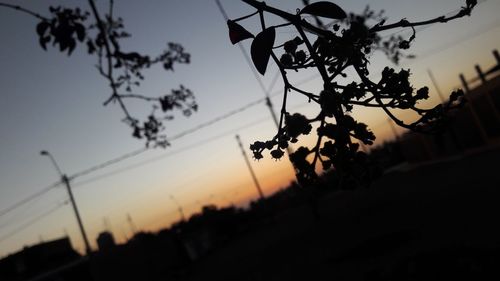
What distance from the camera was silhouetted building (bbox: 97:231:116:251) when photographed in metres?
37.2

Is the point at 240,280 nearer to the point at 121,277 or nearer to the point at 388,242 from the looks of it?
the point at 388,242

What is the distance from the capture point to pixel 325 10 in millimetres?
1177

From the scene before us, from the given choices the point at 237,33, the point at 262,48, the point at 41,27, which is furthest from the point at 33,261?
the point at 262,48

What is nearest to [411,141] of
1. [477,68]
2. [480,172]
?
[477,68]

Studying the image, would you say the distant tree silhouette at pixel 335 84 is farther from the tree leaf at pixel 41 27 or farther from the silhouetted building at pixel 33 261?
the silhouetted building at pixel 33 261

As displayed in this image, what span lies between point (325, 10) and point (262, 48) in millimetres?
231

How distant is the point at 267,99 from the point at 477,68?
13.2m

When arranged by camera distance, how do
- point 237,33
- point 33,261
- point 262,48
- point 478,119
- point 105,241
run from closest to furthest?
1. point 262,48
2. point 237,33
3. point 478,119
4. point 33,261
5. point 105,241

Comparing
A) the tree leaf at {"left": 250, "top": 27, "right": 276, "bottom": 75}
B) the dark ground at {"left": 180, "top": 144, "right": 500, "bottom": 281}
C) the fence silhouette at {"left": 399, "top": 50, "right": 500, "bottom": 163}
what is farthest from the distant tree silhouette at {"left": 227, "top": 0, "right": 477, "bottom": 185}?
the fence silhouette at {"left": 399, "top": 50, "right": 500, "bottom": 163}

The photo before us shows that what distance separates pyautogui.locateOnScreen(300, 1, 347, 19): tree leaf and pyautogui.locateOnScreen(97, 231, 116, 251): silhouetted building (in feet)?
128

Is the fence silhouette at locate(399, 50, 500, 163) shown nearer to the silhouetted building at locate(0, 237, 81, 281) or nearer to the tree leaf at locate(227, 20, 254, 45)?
the tree leaf at locate(227, 20, 254, 45)

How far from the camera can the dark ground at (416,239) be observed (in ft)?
27.5

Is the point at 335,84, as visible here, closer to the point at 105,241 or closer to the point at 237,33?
the point at 237,33

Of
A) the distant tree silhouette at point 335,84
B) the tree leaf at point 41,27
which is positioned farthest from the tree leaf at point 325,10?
the tree leaf at point 41,27
